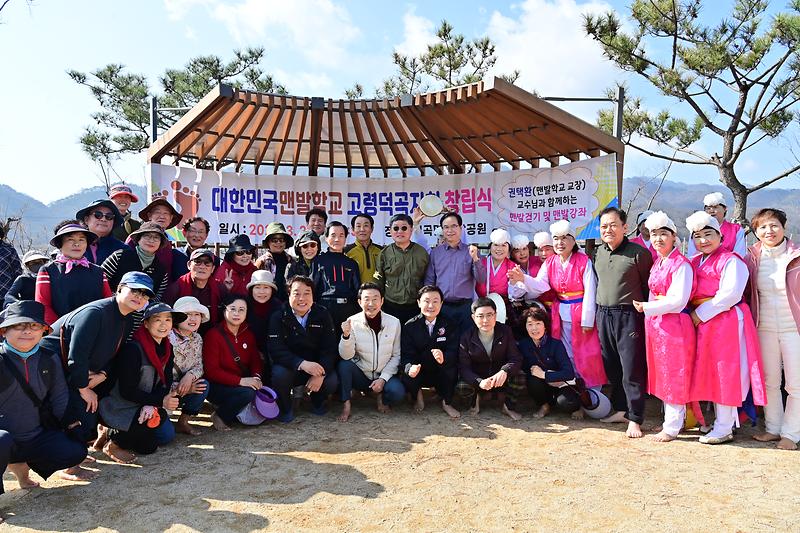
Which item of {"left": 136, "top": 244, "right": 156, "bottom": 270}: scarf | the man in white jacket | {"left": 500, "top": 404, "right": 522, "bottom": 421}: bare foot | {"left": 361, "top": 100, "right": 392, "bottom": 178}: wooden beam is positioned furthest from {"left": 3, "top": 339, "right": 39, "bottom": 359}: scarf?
{"left": 361, "top": 100, "right": 392, "bottom": 178}: wooden beam

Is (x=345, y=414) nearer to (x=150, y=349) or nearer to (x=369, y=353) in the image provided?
(x=369, y=353)

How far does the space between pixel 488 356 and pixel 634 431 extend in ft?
3.62

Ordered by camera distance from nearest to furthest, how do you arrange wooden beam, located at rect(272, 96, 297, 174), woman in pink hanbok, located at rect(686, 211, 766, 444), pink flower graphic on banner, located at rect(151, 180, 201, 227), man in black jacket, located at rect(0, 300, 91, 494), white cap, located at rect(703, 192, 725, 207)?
man in black jacket, located at rect(0, 300, 91, 494)
woman in pink hanbok, located at rect(686, 211, 766, 444)
white cap, located at rect(703, 192, 725, 207)
wooden beam, located at rect(272, 96, 297, 174)
pink flower graphic on banner, located at rect(151, 180, 201, 227)

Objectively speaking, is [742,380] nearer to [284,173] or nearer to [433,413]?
[433,413]

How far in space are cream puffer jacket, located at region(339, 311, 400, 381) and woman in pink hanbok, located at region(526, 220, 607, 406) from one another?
1203 mm

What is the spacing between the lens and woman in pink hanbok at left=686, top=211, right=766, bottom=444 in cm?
338

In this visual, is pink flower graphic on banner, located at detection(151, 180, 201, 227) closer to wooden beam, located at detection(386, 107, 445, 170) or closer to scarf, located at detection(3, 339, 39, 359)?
wooden beam, located at detection(386, 107, 445, 170)

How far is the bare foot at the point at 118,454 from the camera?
122 inches

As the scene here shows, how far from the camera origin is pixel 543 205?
6180 mm

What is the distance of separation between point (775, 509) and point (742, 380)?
3.46ft

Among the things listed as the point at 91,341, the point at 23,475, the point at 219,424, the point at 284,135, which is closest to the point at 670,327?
the point at 219,424

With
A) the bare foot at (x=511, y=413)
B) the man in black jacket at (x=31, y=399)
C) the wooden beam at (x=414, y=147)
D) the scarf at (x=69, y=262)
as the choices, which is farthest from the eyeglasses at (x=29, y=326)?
the wooden beam at (x=414, y=147)

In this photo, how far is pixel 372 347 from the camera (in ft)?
13.4

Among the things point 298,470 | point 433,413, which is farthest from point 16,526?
point 433,413
